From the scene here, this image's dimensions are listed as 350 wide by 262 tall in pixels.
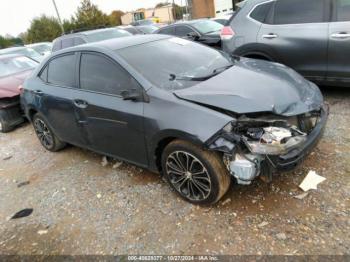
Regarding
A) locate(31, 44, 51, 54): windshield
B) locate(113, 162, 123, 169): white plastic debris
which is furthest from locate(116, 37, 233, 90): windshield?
locate(31, 44, 51, 54): windshield

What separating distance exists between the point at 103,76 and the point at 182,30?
6265 mm

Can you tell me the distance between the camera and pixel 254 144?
2.63m

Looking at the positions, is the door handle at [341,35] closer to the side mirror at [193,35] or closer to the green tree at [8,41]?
the side mirror at [193,35]

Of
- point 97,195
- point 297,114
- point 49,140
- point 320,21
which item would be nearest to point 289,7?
point 320,21

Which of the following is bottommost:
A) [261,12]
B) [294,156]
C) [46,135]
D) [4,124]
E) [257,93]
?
[4,124]

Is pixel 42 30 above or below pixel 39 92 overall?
above

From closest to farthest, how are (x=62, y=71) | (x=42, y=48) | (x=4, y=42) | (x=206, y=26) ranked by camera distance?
(x=62, y=71) → (x=206, y=26) → (x=42, y=48) → (x=4, y=42)

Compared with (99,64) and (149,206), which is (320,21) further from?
(149,206)

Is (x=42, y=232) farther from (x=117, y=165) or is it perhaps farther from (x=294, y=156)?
(x=294, y=156)

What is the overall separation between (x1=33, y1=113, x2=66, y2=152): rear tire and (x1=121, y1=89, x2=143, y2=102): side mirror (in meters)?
2.16

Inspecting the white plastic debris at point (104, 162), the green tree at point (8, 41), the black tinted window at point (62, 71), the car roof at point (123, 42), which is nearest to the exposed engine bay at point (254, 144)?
the car roof at point (123, 42)

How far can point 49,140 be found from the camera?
16.5 feet

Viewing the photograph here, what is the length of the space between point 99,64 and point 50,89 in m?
1.17

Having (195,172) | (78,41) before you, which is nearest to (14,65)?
(78,41)
